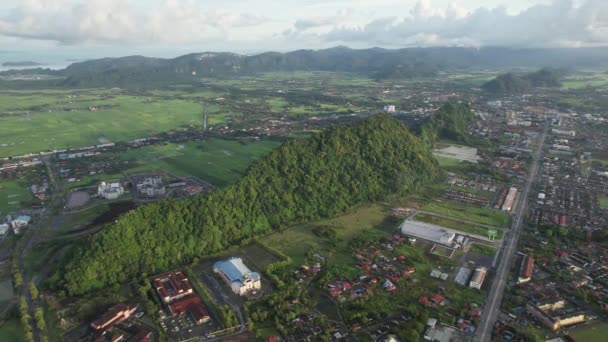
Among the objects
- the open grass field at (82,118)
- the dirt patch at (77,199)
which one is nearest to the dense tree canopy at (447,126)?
the open grass field at (82,118)

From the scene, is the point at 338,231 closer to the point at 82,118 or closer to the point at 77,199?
the point at 77,199

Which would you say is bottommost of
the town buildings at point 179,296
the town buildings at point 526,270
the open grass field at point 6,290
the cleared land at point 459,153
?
the cleared land at point 459,153

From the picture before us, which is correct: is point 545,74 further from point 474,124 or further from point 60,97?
point 60,97

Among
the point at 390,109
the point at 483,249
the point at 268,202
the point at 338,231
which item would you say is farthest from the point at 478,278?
the point at 390,109

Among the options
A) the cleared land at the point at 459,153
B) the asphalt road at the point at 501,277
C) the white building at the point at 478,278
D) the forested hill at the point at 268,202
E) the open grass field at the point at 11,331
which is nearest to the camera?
the open grass field at the point at 11,331

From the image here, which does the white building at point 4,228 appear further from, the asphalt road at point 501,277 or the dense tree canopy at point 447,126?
the dense tree canopy at point 447,126

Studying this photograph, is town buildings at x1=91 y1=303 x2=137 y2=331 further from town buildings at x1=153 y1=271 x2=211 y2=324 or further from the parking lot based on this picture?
the parking lot

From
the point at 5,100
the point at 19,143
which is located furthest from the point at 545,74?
the point at 5,100
